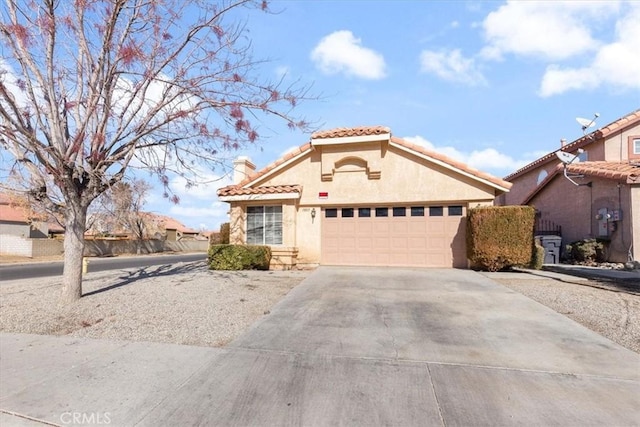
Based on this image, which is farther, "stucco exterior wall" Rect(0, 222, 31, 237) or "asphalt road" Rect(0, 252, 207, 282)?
"stucco exterior wall" Rect(0, 222, 31, 237)

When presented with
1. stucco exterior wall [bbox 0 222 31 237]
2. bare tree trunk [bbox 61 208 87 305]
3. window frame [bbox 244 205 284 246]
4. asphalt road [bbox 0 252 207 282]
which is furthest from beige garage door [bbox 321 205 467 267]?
stucco exterior wall [bbox 0 222 31 237]

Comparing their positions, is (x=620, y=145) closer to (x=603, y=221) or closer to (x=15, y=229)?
(x=603, y=221)

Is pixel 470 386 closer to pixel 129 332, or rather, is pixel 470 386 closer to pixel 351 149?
pixel 129 332

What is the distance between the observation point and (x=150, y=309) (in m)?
6.98

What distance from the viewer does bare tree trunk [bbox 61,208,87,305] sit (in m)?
Answer: 7.41

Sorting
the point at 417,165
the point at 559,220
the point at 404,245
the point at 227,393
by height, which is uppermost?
the point at 417,165

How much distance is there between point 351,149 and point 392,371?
1076cm

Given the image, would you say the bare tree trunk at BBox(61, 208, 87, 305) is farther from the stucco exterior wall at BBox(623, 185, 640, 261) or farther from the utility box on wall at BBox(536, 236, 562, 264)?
the stucco exterior wall at BBox(623, 185, 640, 261)

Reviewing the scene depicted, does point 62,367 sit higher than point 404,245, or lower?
lower

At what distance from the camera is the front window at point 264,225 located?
14.3m

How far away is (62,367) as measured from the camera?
438 cm

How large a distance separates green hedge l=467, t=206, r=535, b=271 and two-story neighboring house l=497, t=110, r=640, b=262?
5.01 metres

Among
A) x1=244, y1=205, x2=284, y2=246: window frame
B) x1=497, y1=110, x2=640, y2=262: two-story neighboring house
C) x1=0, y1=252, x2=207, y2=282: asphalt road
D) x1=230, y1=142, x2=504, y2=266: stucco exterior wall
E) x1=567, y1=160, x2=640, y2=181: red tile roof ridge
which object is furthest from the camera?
x1=0, y1=252, x2=207, y2=282: asphalt road

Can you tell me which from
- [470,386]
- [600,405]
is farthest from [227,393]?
[600,405]
